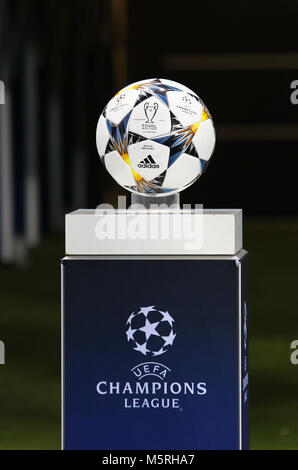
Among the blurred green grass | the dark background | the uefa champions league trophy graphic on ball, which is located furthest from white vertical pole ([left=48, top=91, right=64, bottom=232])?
the uefa champions league trophy graphic on ball

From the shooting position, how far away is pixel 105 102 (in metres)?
17.5

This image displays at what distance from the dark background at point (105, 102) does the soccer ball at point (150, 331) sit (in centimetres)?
365

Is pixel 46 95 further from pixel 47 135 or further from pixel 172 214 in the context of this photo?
pixel 172 214

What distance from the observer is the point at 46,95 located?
14680 mm

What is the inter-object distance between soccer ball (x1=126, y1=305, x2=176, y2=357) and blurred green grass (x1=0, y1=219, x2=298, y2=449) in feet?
3.48

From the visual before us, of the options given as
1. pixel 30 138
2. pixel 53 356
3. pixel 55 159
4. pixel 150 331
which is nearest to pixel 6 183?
pixel 30 138

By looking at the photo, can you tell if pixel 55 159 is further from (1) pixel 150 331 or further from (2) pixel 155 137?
(1) pixel 150 331

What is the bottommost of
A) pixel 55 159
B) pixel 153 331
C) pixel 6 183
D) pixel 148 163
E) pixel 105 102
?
pixel 153 331

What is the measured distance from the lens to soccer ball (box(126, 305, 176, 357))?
3.62 meters

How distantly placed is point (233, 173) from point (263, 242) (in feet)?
12.3

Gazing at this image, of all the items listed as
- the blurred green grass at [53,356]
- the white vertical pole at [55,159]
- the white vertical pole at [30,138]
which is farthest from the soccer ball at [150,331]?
the white vertical pole at [55,159]

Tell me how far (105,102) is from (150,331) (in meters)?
14.1

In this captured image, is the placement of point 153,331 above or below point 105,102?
below

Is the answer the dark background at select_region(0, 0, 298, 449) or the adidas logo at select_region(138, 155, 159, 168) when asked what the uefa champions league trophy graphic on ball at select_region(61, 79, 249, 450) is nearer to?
the adidas logo at select_region(138, 155, 159, 168)
